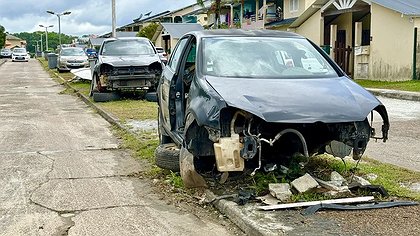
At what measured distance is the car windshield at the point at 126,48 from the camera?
17141mm

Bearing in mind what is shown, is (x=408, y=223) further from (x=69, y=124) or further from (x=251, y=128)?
(x=69, y=124)

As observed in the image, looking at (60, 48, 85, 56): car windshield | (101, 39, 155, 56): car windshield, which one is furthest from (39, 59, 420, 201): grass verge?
(60, 48, 85, 56): car windshield

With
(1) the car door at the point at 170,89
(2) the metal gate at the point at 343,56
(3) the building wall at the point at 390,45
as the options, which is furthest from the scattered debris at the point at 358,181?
(2) the metal gate at the point at 343,56

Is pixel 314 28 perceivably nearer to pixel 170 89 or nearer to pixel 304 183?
pixel 170 89

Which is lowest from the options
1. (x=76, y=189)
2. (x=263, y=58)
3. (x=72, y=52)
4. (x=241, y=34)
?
(x=76, y=189)

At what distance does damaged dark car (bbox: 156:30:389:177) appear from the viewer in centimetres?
543

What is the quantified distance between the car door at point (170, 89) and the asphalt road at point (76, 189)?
0.81 meters

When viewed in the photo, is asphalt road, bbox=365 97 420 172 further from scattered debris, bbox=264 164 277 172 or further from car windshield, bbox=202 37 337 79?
scattered debris, bbox=264 164 277 172

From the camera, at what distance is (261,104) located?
214 inches

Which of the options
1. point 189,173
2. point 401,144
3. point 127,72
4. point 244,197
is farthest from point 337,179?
point 127,72

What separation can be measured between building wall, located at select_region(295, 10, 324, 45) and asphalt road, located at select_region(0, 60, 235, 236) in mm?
19013

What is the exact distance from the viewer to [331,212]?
203 inches

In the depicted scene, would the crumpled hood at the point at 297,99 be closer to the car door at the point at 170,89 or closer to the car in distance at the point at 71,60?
the car door at the point at 170,89

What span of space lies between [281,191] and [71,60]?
31729mm
